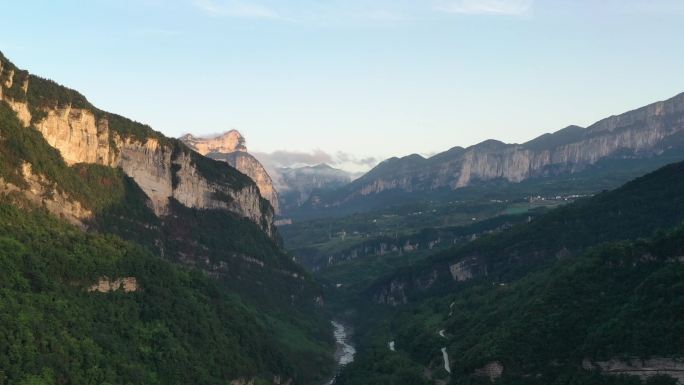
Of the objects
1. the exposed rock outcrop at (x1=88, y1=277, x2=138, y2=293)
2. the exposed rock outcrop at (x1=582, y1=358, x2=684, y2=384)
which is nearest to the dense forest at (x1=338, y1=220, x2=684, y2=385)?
the exposed rock outcrop at (x1=582, y1=358, x2=684, y2=384)

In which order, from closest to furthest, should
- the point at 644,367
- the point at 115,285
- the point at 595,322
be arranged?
1. the point at 644,367
2. the point at 595,322
3. the point at 115,285

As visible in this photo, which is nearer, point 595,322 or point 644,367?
point 644,367

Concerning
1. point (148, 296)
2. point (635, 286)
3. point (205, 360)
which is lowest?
point (205, 360)

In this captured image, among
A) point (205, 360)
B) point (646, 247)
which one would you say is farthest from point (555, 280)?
point (205, 360)

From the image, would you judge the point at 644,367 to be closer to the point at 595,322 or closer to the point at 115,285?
the point at 595,322

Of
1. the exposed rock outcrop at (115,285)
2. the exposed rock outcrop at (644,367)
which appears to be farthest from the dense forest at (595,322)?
the exposed rock outcrop at (115,285)

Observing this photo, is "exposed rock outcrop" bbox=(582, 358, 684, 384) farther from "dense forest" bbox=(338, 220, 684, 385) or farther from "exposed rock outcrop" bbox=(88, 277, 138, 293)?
"exposed rock outcrop" bbox=(88, 277, 138, 293)

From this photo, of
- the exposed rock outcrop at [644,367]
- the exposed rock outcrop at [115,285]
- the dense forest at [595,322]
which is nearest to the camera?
the exposed rock outcrop at [644,367]

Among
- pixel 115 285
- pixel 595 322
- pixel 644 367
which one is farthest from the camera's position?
pixel 115 285

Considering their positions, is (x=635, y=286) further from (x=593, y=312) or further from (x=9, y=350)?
(x=9, y=350)

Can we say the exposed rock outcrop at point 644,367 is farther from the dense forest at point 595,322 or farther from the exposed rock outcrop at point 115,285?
the exposed rock outcrop at point 115,285

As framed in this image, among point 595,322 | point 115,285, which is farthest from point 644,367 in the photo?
point 115,285

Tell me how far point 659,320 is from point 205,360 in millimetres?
90590

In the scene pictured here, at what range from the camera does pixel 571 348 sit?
162m
